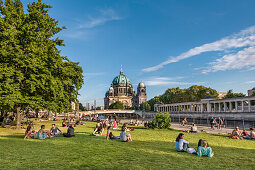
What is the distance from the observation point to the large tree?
19219mm

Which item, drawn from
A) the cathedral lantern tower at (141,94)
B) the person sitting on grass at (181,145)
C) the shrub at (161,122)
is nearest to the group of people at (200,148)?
the person sitting on grass at (181,145)

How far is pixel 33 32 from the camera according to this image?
69.5 ft

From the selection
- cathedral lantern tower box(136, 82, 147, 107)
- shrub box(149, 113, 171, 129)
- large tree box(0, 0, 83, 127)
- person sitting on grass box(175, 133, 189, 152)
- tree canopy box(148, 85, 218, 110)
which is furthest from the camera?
cathedral lantern tower box(136, 82, 147, 107)

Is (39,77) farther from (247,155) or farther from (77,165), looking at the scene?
(247,155)

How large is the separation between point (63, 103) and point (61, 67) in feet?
13.4

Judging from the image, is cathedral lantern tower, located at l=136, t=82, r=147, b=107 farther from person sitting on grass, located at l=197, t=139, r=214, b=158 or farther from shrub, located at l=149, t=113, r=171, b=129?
person sitting on grass, located at l=197, t=139, r=214, b=158

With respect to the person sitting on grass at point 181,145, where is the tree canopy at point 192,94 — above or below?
above

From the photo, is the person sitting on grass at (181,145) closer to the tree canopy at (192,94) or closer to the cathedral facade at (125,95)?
the tree canopy at (192,94)

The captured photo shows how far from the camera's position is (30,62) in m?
19.6

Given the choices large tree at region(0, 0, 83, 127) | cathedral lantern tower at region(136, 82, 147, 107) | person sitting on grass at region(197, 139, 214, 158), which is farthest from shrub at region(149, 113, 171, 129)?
cathedral lantern tower at region(136, 82, 147, 107)

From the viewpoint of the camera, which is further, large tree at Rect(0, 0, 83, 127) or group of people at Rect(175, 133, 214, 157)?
large tree at Rect(0, 0, 83, 127)

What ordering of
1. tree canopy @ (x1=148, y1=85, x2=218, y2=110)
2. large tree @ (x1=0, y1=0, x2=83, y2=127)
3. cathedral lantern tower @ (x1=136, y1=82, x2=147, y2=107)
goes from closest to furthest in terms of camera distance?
large tree @ (x1=0, y1=0, x2=83, y2=127) < tree canopy @ (x1=148, y1=85, x2=218, y2=110) < cathedral lantern tower @ (x1=136, y1=82, x2=147, y2=107)

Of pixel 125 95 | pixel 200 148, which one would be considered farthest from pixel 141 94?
pixel 200 148

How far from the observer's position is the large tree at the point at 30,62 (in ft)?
63.1
